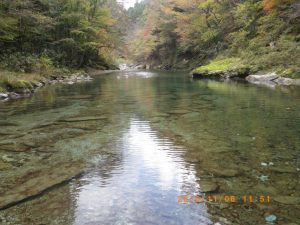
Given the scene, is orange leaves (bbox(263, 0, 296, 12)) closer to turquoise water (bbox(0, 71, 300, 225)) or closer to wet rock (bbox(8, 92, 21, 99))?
turquoise water (bbox(0, 71, 300, 225))

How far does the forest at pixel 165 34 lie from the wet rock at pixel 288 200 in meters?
13.8

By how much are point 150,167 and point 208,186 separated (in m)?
1.12

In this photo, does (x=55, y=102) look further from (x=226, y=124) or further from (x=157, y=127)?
(x=226, y=124)

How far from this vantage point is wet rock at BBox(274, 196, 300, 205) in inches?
145

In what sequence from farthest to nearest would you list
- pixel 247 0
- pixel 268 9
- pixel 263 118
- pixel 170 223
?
pixel 247 0
pixel 268 9
pixel 263 118
pixel 170 223

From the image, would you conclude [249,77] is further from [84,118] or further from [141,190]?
[141,190]

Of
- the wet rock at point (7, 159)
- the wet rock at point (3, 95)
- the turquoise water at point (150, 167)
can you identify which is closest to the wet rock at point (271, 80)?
the turquoise water at point (150, 167)

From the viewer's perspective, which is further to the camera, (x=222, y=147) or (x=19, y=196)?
(x=222, y=147)

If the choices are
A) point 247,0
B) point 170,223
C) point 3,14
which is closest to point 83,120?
point 170,223

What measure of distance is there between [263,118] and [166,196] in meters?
5.17

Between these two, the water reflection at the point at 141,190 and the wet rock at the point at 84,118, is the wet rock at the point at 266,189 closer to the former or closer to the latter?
the water reflection at the point at 141,190

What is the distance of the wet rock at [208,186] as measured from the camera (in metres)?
4.09

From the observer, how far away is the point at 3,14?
20.2 metres

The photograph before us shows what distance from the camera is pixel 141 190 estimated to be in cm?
419
